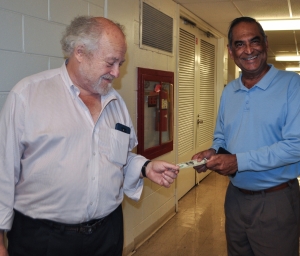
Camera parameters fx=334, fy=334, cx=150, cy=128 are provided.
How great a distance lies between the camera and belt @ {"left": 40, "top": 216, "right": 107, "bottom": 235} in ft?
5.08

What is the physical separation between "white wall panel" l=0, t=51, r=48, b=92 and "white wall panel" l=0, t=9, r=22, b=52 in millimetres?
39

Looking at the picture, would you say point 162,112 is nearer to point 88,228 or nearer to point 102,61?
point 102,61

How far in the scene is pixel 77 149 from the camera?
156 cm

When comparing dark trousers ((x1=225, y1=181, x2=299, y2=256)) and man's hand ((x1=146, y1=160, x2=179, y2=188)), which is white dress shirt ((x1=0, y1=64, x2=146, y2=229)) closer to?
man's hand ((x1=146, y1=160, x2=179, y2=188))

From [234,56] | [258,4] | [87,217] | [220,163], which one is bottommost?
[87,217]

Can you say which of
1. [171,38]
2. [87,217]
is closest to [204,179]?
[171,38]

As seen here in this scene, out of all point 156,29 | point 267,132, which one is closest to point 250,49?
point 267,132

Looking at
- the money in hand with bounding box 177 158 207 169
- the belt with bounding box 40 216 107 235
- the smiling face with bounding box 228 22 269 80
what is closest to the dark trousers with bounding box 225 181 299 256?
the money in hand with bounding box 177 158 207 169

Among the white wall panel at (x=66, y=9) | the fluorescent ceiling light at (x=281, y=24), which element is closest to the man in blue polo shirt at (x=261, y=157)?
the white wall panel at (x=66, y=9)

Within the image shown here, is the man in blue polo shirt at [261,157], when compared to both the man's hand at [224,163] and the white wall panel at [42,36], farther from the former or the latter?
the white wall panel at [42,36]

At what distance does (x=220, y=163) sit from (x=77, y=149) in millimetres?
839

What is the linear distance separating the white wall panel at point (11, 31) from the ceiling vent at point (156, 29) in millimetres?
1667

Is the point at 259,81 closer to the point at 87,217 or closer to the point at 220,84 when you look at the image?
the point at 87,217

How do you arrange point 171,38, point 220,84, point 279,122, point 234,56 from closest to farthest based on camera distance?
point 279,122, point 234,56, point 171,38, point 220,84
